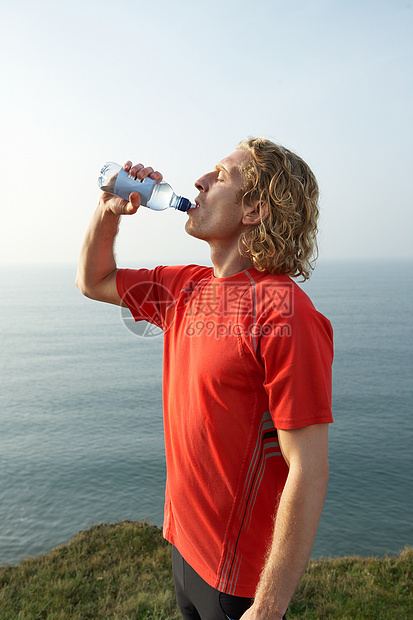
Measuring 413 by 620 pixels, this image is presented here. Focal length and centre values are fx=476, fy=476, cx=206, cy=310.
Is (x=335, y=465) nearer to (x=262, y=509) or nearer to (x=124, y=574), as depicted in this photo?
(x=124, y=574)

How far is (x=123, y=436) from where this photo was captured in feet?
141

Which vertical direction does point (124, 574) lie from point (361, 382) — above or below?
above

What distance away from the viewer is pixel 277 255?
225cm

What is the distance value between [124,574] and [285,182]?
750 centimetres

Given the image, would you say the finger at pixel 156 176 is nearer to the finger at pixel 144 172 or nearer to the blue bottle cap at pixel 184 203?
the finger at pixel 144 172

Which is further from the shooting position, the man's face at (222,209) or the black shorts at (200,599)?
the man's face at (222,209)

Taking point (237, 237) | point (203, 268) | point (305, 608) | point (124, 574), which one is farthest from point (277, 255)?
point (124, 574)

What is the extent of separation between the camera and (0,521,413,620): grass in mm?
5707

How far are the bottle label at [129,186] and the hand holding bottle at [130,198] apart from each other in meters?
0.05

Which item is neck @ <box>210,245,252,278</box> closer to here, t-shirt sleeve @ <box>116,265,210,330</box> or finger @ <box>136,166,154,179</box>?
t-shirt sleeve @ <box>116,265,210,330</box>

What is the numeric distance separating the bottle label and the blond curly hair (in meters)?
0.70

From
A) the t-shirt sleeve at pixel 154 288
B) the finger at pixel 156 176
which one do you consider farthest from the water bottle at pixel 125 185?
the t-shirt sleeve at pixel 154 288

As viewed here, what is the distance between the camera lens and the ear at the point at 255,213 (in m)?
2.38

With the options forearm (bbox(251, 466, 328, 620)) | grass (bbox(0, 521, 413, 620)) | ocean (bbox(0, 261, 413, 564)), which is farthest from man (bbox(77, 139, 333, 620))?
grass (bbox(0, 521, 413, 620))
